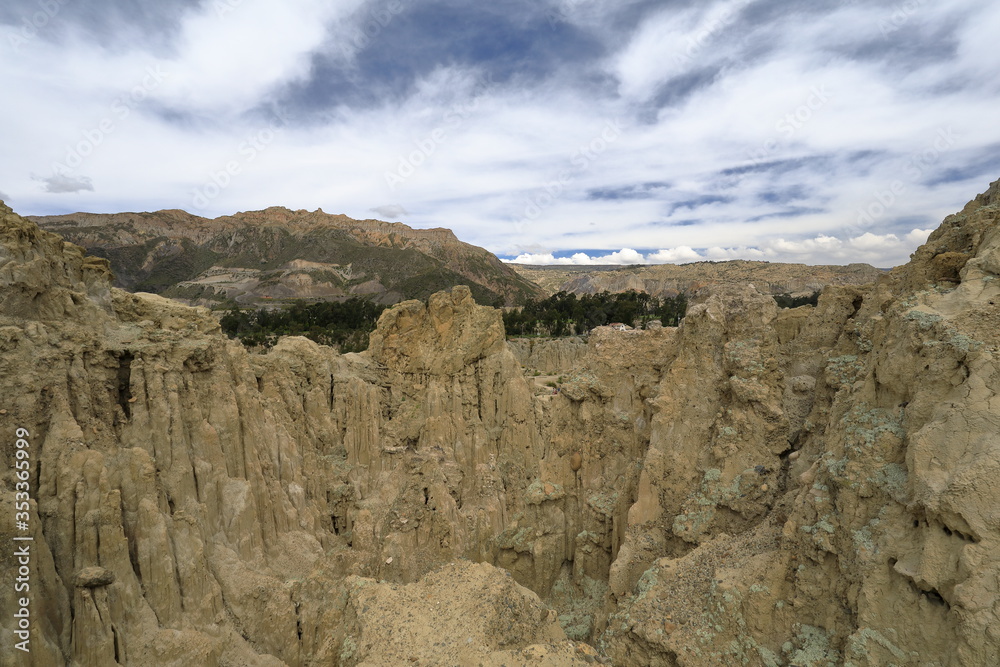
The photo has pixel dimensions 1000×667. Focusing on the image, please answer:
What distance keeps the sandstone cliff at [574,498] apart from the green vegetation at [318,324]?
1227 inches

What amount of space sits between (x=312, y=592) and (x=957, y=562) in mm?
16043

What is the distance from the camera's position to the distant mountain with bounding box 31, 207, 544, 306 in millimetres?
124812

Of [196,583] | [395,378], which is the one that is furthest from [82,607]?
[395,378]

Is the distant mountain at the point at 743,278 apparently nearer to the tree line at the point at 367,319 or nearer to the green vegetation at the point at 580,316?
the green vegetation at the point at 580,316

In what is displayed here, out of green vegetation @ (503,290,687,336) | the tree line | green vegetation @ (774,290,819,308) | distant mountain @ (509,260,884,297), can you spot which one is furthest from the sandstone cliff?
distant mountain @ (509,260,884,297)

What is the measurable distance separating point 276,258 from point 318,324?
379 ft

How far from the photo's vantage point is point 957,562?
6.31 metres

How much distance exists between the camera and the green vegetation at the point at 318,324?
50750 millimetres

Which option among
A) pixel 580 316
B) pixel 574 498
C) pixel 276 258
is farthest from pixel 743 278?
pixel 276 258

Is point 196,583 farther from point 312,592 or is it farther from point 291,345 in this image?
point 291,345

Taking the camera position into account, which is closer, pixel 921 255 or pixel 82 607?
pixel 921 255

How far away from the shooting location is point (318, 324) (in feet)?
188

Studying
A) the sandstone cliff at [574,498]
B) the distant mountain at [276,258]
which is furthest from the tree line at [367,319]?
the distant mountain at [276,258]

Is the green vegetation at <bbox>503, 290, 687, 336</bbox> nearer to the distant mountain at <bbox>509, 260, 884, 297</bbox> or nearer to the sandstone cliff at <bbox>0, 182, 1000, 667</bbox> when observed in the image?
the sandstone cliff at <bbox>0, 182, 1000, 667</bbox>
